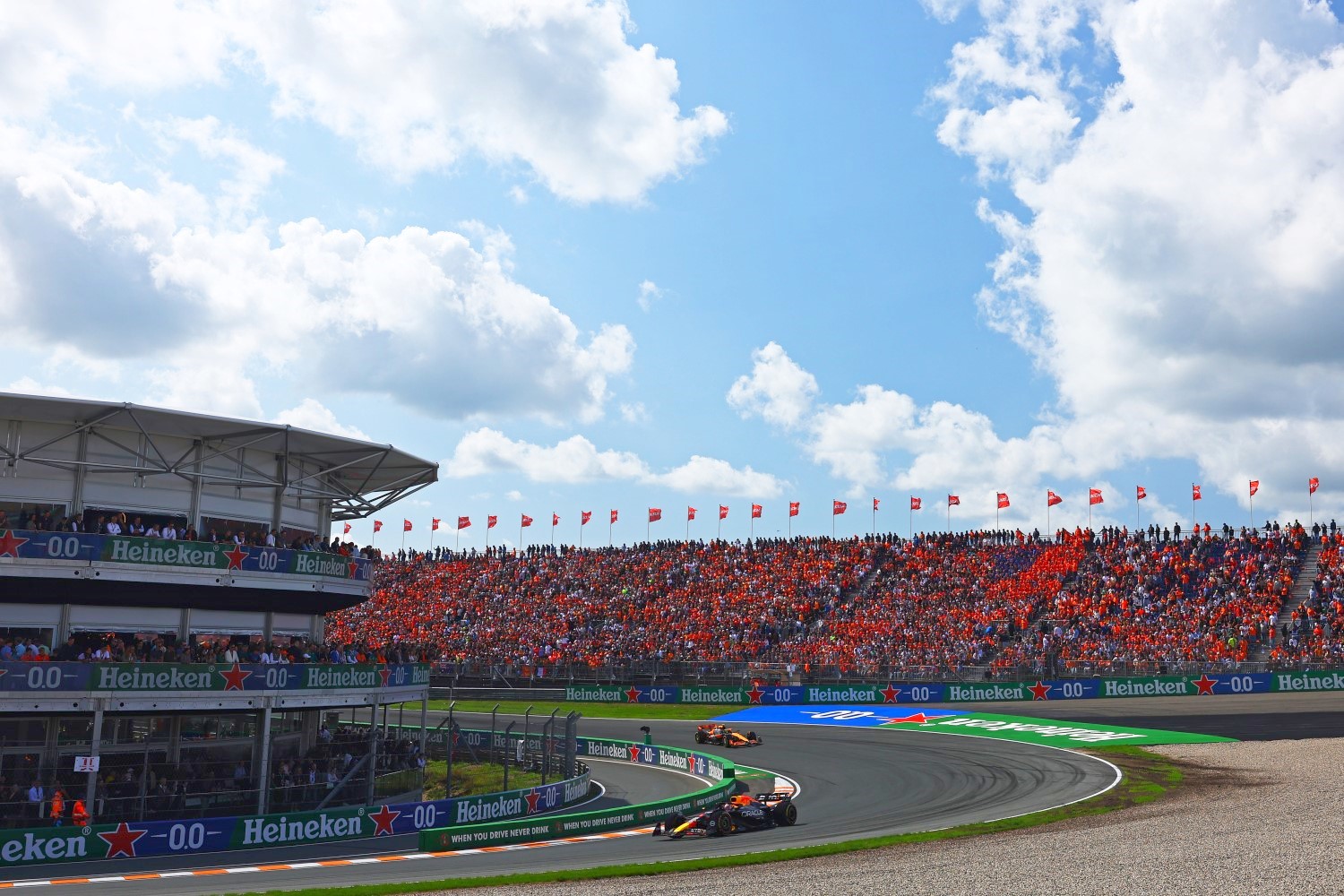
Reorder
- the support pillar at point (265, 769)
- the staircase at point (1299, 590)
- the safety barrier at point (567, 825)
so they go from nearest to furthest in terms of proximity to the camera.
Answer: the safety barrier at point (567, 825), the support pillar at point (265, 769), the staircase at point (1299, 590)

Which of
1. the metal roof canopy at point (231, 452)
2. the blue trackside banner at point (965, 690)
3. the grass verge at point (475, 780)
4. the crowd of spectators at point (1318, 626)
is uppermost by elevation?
the metal roof canopy at point (231, 452)

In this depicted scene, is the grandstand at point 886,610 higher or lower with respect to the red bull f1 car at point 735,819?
higher

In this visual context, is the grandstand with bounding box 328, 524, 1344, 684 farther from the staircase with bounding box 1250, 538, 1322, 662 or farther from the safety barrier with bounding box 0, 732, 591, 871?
the safety barrier with bounding box 0, 732, 591, 871

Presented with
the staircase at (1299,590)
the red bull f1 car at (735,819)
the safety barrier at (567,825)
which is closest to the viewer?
the safety barrier at (567,825)

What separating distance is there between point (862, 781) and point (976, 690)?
63.6 ft

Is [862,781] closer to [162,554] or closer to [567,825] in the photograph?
[567,825]

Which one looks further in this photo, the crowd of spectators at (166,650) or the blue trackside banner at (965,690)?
the blue trackside banner at (965,690)

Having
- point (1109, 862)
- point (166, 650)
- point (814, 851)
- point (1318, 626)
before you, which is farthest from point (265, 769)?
point (1318, 626)

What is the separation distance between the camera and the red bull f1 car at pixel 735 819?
27.3 metres

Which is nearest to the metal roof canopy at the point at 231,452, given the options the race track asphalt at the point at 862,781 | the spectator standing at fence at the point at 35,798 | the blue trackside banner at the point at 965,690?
the spectator standing at fence at the point at 35,798

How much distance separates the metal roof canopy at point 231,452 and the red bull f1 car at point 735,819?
50.5ft

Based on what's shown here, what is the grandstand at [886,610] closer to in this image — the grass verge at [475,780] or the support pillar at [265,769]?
the grass verge at [475,780]

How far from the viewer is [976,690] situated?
52906 millimetres

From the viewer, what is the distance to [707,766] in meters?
39.0
